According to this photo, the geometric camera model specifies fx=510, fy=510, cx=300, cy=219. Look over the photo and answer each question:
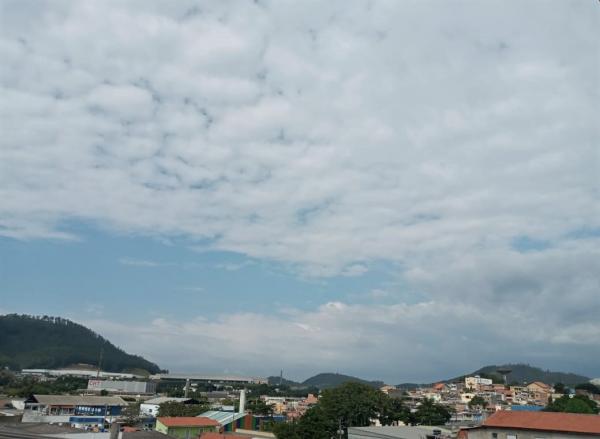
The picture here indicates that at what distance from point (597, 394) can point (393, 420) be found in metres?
81.5

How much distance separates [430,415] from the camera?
177 ft

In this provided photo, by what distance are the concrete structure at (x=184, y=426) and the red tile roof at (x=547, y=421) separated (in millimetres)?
27328

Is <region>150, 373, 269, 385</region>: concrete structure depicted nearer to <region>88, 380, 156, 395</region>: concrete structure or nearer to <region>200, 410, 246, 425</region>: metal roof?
<region>88, 380, 156, 395</region>: concrete structure

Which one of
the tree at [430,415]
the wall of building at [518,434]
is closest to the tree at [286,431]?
the wall of building at [518,434]

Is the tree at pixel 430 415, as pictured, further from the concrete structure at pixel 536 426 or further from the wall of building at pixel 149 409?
the wall of building at pixel 149 409

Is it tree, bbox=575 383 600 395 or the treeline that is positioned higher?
tree, bbox=575 383 600 395

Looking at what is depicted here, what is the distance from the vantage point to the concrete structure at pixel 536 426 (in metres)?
32.3

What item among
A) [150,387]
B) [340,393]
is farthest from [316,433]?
[150,387]

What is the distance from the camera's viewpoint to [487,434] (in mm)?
36562

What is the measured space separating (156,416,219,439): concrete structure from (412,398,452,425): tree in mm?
21384

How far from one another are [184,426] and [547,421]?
32.2 m

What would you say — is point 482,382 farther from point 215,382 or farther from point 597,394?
point 215,382

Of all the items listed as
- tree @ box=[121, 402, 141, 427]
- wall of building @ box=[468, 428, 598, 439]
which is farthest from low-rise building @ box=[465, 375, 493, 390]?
wall of building @ box=[468, 428, 598, 439]

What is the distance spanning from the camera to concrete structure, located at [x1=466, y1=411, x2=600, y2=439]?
3228 centimetres
